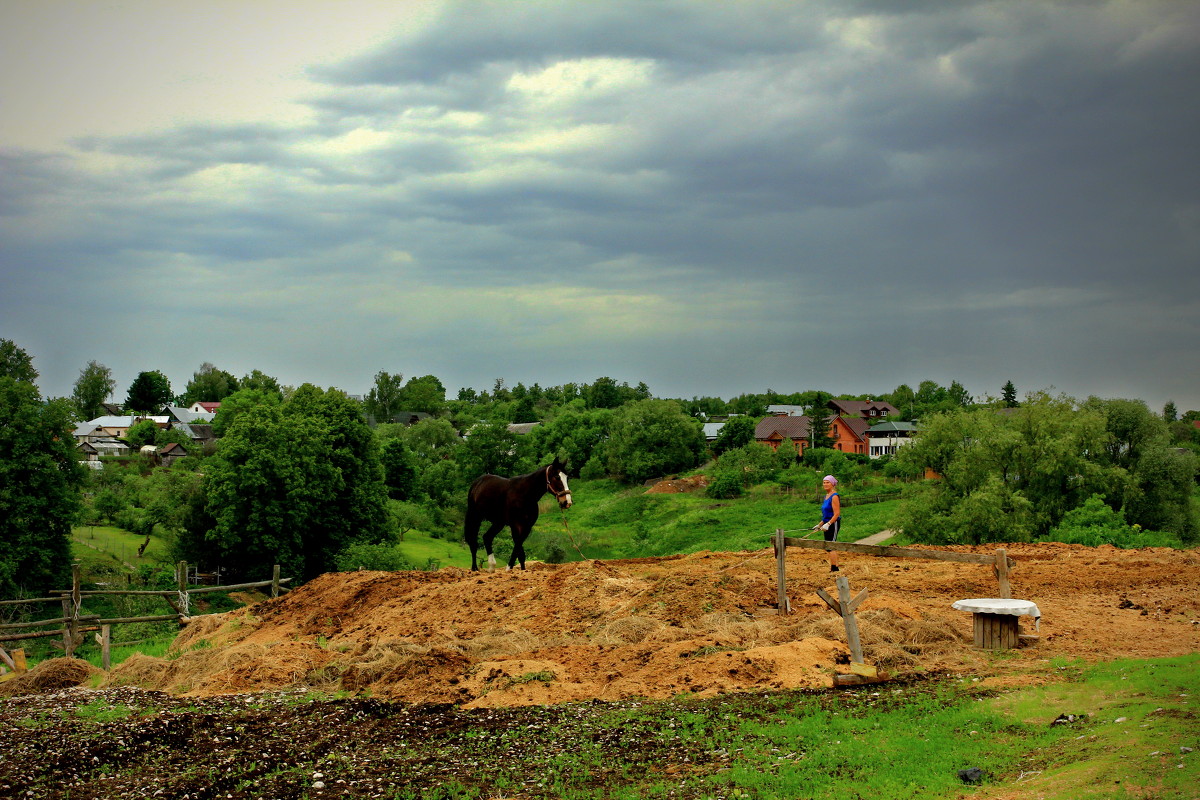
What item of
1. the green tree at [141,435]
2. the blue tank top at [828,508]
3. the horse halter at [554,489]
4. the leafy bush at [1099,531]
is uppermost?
the green tree at [141,435]

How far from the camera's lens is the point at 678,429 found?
87.6 m

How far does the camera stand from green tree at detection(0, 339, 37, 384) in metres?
82.4

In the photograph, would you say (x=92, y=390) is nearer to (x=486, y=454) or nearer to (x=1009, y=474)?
(x=486, y=454)

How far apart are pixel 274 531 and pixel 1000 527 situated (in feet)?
116

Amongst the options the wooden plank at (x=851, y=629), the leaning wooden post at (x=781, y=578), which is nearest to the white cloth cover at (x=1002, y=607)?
the wooden plank at (x=851, y=629)

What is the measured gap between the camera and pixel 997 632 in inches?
483

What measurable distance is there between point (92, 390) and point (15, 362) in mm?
61400

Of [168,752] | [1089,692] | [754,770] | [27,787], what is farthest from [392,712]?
[1089,692]

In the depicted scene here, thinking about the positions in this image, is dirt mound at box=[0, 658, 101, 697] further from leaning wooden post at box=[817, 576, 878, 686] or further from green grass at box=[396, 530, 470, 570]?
green grass at box=[396, 530, 470, 570]

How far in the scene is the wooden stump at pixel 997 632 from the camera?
12.2 m

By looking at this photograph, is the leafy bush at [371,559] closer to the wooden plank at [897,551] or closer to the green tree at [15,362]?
the wooden plank at [897,551]

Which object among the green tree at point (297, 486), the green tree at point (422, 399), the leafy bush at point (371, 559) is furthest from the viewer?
the green tree at point (422, 399)

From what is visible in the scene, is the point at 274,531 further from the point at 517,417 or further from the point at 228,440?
the point at 517,417

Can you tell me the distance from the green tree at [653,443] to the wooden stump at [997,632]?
72609 millimetres
